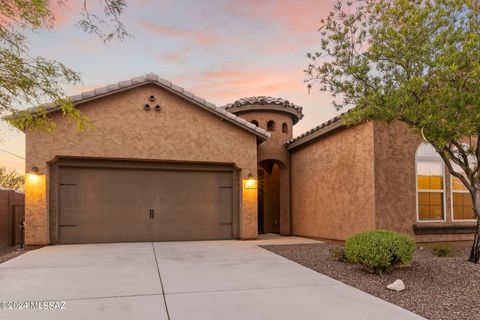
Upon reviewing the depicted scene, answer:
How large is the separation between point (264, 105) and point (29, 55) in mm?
11651

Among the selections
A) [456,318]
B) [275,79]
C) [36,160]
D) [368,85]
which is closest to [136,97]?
[36,160]

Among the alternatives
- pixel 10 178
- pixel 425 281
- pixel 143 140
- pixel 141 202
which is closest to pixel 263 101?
pixel 143 140

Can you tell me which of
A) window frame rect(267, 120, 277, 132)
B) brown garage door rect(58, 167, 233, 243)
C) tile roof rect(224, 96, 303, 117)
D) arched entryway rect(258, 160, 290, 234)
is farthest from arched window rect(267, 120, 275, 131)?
brown garage door rect(58, 167, 233, 243)

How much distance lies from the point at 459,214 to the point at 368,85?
703 centimetres

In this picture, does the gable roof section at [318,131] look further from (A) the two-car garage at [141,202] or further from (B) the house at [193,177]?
(A) the two-car garage at [141,202]

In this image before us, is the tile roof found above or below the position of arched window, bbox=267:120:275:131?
above

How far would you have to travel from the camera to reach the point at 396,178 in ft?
39.0

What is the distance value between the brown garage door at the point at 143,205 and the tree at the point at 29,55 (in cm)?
528

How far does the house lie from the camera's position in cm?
1203

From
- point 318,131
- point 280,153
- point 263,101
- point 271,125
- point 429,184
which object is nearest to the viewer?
point 429,184

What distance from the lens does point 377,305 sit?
565 centimetres

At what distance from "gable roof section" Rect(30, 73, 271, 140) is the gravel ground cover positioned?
519 centimetres

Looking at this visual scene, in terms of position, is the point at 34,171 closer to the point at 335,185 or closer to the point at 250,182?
the point at 250,182

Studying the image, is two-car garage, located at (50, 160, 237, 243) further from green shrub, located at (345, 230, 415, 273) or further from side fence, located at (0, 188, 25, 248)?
green shrub, located at (345, 230, 415, 273)
